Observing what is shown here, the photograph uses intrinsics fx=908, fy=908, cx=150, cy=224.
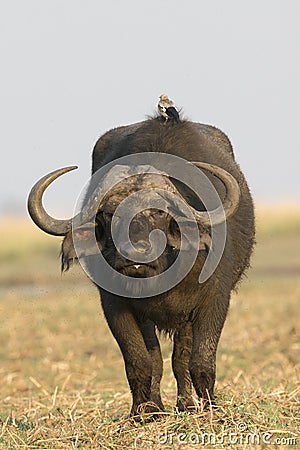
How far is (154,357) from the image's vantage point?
243 inches

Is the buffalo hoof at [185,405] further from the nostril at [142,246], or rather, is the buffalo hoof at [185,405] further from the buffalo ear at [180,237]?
the nostril at [142,246]

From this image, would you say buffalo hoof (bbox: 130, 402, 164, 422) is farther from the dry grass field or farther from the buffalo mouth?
the buffalo mouth

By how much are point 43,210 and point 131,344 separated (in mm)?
1030

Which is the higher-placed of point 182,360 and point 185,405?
point 182,360

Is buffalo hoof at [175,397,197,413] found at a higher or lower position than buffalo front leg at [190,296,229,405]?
lower

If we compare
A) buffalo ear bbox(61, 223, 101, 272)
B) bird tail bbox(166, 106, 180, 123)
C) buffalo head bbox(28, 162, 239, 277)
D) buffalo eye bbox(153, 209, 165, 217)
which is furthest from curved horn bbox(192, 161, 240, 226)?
bird tail bbox(166, 106, 180, 123)

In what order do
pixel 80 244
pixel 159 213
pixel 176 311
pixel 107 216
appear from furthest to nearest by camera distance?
Answer: pixel 176 311 → pixel 80 244 → pixel 107 216 → pixel 159 213

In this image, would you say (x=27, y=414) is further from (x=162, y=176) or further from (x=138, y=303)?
(x=162, y=176)

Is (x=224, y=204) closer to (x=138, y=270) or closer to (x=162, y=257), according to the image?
(x=162, y=257)

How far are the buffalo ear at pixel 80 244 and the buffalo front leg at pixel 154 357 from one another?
2.68 feet

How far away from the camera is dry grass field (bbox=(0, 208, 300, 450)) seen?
4.97m

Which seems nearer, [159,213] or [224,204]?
[159,213]

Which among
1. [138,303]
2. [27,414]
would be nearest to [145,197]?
[138,303]

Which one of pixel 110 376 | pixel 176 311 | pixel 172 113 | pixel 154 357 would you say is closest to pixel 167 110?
pixel 172 113
